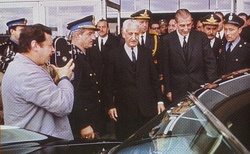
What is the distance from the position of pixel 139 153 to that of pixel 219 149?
0.38 meters

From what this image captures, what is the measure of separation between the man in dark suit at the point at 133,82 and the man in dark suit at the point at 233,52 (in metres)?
0.58

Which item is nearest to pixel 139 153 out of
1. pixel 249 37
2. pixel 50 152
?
pixel 50 152

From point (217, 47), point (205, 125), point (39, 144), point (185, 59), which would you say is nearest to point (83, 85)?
point (185, 59)

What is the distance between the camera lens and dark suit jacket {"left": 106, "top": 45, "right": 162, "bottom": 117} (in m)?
3.03

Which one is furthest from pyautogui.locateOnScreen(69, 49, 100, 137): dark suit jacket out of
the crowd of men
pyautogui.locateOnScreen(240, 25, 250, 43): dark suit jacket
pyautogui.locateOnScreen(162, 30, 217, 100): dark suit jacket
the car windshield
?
pyautogui.locateOnScreen(240, 25, 250, 43): dark suit jacket

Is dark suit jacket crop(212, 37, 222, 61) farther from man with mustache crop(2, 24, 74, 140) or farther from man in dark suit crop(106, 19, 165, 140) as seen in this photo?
man with mustache crop(2, 24, 74, 140)

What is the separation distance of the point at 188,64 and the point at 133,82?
418mm

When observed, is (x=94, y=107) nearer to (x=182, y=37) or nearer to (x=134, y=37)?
(x=134, y=37)

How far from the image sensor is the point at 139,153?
1374 millimetres

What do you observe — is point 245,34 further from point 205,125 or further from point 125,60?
point 205,125

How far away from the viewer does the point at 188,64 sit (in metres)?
3.20

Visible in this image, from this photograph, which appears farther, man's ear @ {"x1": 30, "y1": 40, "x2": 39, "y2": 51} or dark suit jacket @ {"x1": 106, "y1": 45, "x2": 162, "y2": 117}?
dark suit jacket @ {"x1": 106, "y1": 45, "x2": 162, "y2": 117}

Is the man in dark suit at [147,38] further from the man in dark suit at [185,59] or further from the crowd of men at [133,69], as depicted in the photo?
the man in dark suit at [185,59]

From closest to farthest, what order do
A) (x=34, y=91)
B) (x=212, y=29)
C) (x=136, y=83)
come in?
(x=34, y=91) < (x=136, y=83) < (x=212, y=29)
